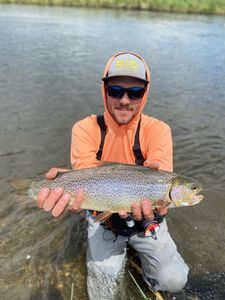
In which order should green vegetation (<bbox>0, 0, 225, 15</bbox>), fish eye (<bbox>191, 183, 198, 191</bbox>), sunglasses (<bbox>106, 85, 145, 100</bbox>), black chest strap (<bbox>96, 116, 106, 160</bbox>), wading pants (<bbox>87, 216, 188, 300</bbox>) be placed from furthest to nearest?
green vegetation (<bbox>0, 0, 225, 15</bbox>) → black chest strap (<bbox>96, 116, 106, 160</bbox>) → wading pants (<bbox>87, 216, 188, 300</bbox>) → sunglasses (<bbox>106, 85, 145, 100</bbox>) → fish eye (<bbox>191, 183, 198, 191</bbox>)

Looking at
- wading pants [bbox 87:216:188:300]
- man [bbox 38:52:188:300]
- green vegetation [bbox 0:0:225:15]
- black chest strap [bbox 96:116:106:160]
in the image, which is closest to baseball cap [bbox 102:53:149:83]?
man [bbox 38:52:188:300]

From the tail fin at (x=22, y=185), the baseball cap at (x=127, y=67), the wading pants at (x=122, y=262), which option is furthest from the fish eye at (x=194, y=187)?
the tail fin at (x=22, y=185)

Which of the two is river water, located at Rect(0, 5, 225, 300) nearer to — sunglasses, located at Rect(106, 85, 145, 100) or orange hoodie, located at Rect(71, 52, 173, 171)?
orange hoodie, located at Rect(71, 52, 173, 171)

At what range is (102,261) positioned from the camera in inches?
160

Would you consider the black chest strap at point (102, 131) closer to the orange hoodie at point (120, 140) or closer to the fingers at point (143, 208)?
the orange hoodie at point (120, 140)

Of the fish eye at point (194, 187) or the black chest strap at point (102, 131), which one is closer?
the fish eye at point (194, 187)

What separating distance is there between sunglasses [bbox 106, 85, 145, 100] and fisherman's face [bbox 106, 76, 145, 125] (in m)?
0.03

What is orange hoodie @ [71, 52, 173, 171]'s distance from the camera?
3951mm

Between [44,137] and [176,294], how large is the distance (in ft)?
17.6

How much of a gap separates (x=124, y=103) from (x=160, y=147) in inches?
25.4

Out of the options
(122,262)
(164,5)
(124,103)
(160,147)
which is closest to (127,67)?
(124,103)

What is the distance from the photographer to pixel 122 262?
4.21 m

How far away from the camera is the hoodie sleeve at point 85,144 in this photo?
3873 millimetres

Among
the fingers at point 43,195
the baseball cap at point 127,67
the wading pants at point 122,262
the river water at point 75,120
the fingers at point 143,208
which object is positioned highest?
the baseball cap at point 127,67
